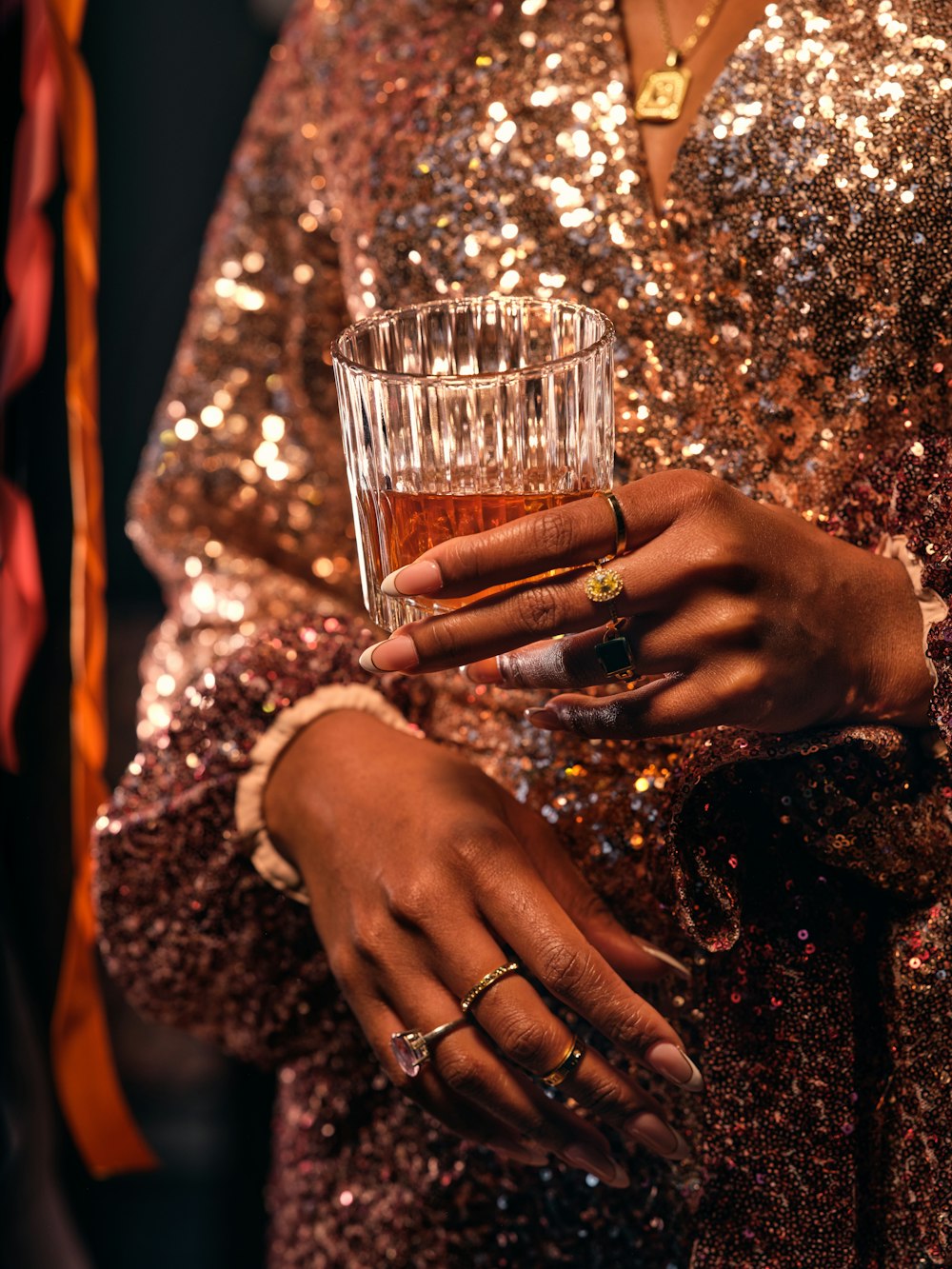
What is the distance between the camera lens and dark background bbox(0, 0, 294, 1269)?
136cm

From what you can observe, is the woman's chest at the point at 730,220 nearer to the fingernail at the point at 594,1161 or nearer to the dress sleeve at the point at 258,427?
the dress sleeve at the point at 258,427

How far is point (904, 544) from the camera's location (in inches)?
22.1

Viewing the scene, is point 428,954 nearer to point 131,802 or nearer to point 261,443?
point 131,802

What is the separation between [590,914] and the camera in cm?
60

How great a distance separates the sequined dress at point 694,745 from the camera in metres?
0.58

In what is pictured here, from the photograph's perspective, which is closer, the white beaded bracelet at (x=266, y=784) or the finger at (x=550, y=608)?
the finger at (x=550, y=608)

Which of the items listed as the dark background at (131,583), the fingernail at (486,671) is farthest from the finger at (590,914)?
the dark background at (131,583)

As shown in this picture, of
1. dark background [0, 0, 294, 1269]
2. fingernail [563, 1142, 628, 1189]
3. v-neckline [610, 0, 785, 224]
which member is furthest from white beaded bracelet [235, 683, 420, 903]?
dark background [0, 0, 294, 1269]

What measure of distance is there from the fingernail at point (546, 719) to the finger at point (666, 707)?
0.03 feet

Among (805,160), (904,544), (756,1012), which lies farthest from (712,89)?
(756,1012)

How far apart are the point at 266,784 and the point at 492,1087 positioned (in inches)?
9.2

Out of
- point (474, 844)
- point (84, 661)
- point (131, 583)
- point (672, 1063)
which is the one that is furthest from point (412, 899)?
point (131, 583)

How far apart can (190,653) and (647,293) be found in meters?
0.44

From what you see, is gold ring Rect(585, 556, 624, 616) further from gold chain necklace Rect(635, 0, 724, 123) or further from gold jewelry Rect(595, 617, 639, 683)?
gold chain necklace Rect(635, 0, 724, 123)
